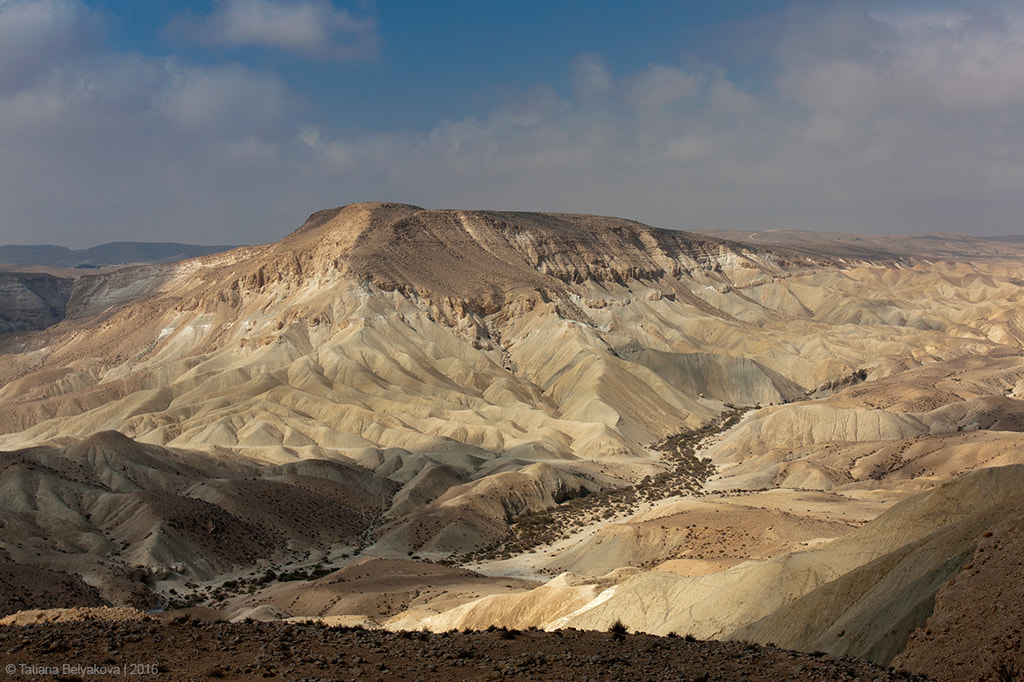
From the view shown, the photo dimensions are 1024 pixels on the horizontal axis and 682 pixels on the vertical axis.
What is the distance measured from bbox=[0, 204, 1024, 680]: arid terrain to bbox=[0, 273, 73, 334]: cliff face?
107 cm

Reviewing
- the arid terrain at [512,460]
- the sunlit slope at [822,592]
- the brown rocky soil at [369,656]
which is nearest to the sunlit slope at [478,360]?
the arid terrain at [512,460]

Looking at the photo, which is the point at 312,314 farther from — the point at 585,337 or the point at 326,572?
A: the point at 326,572

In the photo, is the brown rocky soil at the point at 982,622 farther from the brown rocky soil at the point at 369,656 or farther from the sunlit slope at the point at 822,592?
the brown rocky soil at the point at 369,656

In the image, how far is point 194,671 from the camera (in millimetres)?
13633

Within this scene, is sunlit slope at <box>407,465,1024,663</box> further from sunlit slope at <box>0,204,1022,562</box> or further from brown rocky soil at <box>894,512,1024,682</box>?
sunlit slope at <box>0,204,1022,562</box>

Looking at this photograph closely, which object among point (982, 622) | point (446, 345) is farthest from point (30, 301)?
point (982, 622)

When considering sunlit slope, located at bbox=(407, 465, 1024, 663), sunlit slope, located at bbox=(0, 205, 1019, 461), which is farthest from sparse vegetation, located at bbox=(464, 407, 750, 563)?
sunlit slope, located at bbox=(407, 465, 1024, 663)

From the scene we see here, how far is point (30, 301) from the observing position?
6427 inches

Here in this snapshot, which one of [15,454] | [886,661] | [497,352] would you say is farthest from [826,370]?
[886,661]

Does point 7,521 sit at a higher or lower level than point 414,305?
lower

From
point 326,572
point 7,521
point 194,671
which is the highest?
point 194,671

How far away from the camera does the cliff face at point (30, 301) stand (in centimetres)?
15750

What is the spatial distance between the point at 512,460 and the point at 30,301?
13296cm

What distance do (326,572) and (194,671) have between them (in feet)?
109
